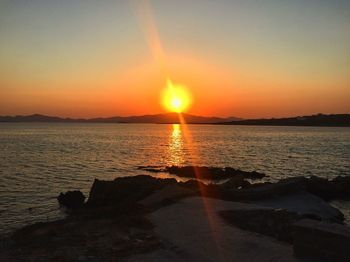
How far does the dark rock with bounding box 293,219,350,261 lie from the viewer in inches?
395

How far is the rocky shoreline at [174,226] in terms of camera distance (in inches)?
429

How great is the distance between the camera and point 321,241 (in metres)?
10.4

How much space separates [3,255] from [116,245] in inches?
135

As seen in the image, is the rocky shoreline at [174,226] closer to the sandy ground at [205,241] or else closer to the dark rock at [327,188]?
the sandy ground at [205,241]

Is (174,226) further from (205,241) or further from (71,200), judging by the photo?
(71,200)

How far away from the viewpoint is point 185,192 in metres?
21.4

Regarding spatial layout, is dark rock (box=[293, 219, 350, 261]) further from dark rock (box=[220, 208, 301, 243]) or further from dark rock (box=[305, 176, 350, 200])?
dark rock (box=[305, 176, 350, 200])

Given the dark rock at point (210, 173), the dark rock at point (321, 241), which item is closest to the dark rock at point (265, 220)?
the dark rock at point (321, 241)

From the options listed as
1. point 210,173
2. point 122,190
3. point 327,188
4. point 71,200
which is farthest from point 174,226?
point 210,173

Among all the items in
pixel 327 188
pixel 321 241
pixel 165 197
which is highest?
pixel 321 241

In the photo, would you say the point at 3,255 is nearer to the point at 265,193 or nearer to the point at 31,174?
the point at 265,193

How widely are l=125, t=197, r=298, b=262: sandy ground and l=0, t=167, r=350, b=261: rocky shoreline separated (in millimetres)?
31

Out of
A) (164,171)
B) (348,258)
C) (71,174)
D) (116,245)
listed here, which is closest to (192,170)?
(164,171)

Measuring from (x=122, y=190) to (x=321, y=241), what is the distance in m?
15.8
